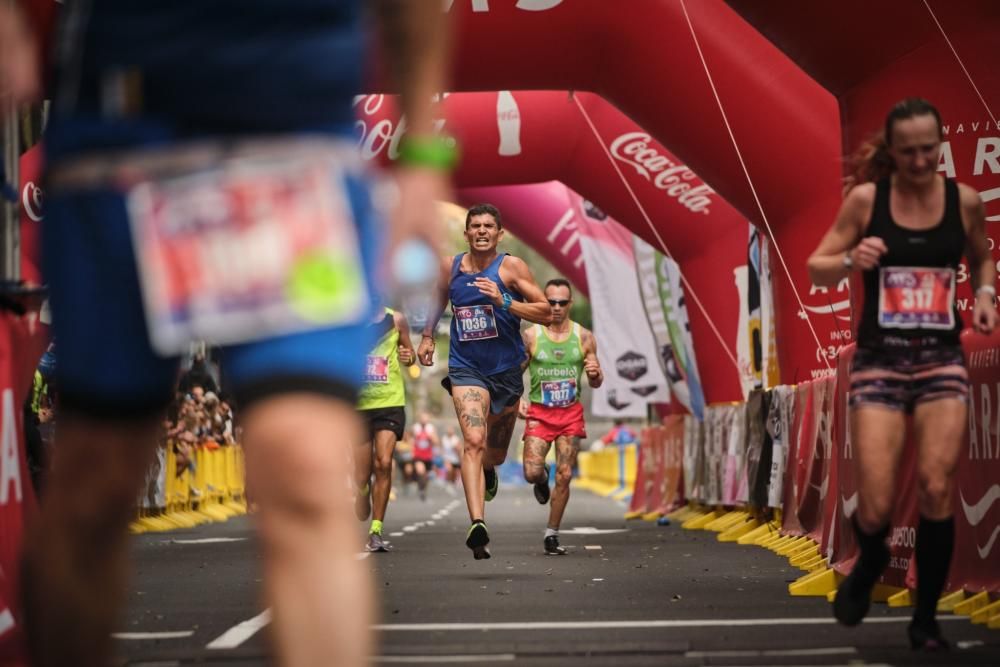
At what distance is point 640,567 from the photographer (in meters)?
10.8

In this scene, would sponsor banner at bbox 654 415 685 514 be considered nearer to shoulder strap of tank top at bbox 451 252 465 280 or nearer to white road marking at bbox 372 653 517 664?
shoulder strap of tank top at bbox 451 252 465 280

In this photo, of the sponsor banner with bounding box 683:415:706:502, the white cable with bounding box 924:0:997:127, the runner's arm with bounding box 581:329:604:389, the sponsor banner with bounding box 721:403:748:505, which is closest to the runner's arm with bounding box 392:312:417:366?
the runner's arm with bounding box 581:329:604:389

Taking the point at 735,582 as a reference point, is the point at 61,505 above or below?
above

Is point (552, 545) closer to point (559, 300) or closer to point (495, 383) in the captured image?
point (495, 383)

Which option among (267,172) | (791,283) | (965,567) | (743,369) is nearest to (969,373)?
(965,567)

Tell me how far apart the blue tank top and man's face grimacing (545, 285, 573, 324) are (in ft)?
8.42

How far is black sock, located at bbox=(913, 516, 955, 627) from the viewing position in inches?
234

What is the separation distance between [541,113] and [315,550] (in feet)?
60.3

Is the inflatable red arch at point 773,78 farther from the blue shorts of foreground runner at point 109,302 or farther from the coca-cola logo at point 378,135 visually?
the blue shorts of foreground runner at point 109,302

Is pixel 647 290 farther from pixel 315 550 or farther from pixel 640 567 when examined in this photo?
pixel 315 550

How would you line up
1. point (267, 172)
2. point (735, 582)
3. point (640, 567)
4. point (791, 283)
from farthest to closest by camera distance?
point (791, 283), point (640, 567), point (735, 582), point (267, 172)

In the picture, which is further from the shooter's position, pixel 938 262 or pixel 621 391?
pixel 621 391

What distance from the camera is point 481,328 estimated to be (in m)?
11.9

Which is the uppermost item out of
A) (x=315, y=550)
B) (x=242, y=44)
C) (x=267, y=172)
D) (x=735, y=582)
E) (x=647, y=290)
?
(x=647, y=290)
